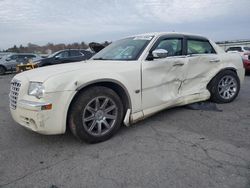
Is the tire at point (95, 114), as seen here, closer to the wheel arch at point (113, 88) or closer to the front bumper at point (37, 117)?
the wheel arch at point (113, 88)

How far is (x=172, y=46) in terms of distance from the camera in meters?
4.14

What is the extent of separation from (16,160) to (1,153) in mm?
349

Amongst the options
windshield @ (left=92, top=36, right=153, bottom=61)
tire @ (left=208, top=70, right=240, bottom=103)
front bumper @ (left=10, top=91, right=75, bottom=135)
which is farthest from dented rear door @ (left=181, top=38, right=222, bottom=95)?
front bumper @ (left=10, top=91, right=75, bottom=135)

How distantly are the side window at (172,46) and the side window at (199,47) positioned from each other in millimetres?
236

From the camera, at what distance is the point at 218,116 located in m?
4.11

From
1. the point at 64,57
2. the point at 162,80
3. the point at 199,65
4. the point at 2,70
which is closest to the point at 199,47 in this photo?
the point at 199,65

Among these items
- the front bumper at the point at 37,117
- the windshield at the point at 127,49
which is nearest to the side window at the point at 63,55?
the windshield at the point at 127,49

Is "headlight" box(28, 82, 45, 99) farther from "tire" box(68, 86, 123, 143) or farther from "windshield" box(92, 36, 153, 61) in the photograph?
"windshield" box(92, 36, 153, 61)

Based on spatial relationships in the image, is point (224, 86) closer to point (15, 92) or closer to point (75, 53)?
point (15, 92)

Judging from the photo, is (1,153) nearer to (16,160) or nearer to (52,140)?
(16,160)

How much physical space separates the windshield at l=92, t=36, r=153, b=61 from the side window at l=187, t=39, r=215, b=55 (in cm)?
97

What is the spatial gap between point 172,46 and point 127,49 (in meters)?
0.91

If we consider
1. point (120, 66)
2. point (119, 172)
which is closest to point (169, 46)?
point (120, 66)

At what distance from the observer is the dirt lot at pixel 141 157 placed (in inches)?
89.3
